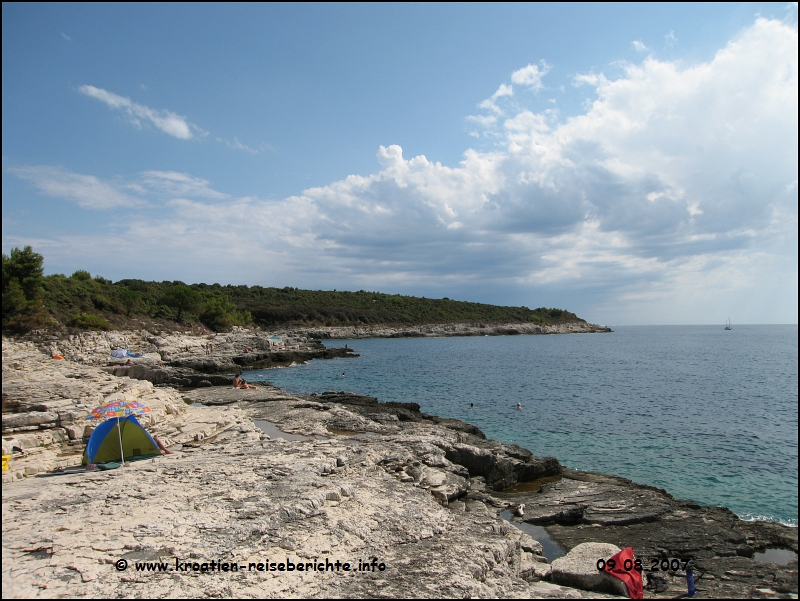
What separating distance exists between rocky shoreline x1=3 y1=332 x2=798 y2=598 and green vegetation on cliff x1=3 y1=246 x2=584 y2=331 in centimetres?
2850

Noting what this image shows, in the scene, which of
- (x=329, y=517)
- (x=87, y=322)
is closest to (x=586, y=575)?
(x=329, y=517)

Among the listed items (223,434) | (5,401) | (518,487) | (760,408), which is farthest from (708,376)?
(5,401)

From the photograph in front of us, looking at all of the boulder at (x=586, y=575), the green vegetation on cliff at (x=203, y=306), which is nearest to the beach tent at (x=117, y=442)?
the boulder at (x=586, y=575)

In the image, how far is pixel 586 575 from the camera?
761 cm

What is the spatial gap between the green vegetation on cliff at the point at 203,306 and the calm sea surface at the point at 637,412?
67.9 ft

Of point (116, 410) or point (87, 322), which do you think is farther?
point (87, 322)

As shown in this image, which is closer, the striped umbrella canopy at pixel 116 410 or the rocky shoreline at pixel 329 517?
the rocky shoreline at pixel 329 517

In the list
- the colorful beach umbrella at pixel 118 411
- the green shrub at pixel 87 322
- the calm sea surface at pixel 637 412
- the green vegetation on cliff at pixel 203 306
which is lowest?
the calm sea surface at pixel 637 412

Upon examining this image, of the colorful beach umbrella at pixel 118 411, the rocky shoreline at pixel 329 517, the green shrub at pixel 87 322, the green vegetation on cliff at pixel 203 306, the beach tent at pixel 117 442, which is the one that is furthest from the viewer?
the green shrub at pixel 87 322

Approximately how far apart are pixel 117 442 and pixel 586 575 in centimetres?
1208

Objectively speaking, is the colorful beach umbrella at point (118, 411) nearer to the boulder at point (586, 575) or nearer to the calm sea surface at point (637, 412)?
the boulder at point (586, 575)

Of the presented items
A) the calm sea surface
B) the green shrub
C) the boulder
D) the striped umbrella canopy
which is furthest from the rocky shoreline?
the green shrub

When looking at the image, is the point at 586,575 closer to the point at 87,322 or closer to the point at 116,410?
the point at 116,410

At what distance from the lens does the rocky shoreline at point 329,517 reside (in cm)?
645
